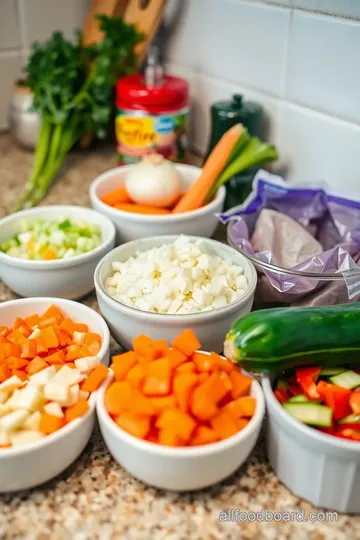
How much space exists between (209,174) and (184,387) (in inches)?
22.5

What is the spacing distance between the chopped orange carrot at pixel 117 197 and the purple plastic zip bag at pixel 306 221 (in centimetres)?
23

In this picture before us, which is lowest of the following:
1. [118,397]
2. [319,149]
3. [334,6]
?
[118,397]

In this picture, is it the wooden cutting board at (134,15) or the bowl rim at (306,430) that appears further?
the wooden cutting board at (134,15)

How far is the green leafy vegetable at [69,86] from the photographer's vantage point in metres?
1.39

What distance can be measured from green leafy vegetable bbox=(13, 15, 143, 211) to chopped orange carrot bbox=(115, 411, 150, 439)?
0.83 meters

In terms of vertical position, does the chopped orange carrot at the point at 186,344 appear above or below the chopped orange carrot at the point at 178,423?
above

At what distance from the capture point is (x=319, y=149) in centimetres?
116

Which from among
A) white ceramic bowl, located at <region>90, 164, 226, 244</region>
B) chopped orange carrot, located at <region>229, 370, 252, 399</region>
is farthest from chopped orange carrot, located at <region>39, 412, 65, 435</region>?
white ceramic bowl, located at <region>90, 164, 226, 244</region>

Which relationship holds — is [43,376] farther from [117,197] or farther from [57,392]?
[117,197]

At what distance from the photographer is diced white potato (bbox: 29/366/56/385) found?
70 cm

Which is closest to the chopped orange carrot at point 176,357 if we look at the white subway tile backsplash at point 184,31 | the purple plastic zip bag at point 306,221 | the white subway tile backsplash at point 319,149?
the purple plastic zip bag at point 306,221

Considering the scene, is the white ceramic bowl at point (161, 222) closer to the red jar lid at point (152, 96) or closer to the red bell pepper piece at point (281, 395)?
the red jar lid at point (152, 96)

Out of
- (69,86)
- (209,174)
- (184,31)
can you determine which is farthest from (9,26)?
(209,174)

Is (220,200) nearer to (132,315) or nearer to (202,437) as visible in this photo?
(132,315)
